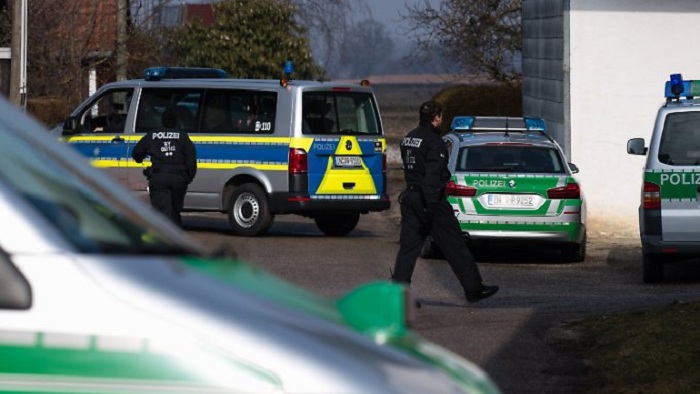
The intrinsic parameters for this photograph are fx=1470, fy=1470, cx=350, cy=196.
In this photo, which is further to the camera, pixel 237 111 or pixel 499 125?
pixel 237 111

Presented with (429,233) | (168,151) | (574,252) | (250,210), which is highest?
(168,151)

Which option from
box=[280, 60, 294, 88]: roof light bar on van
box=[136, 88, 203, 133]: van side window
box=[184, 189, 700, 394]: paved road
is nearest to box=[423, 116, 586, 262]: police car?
box=[184, 189, 700, 394]: paved road

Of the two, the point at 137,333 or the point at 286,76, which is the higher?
the point at 286,76

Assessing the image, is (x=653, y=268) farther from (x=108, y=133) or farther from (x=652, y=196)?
(x=108, y=133)

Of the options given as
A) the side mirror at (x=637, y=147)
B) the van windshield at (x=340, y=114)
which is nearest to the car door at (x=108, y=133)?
the van windshield at (x=340, y=114)

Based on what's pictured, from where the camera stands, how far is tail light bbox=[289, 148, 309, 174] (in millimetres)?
18703

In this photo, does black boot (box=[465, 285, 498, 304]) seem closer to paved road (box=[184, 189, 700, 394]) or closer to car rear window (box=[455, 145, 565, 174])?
paved road (box=[184, 189, 700, 394])

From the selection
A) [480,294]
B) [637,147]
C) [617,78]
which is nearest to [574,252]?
[637,147]

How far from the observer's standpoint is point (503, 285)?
14.6m

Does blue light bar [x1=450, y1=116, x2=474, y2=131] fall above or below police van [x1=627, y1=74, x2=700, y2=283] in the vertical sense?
above

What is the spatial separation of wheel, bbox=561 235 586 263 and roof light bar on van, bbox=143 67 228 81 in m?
6.08

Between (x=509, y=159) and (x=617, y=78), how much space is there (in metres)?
4.67

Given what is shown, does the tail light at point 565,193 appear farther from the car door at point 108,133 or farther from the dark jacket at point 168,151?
the car door at point 108,133

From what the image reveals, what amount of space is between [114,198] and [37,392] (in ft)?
1.96
